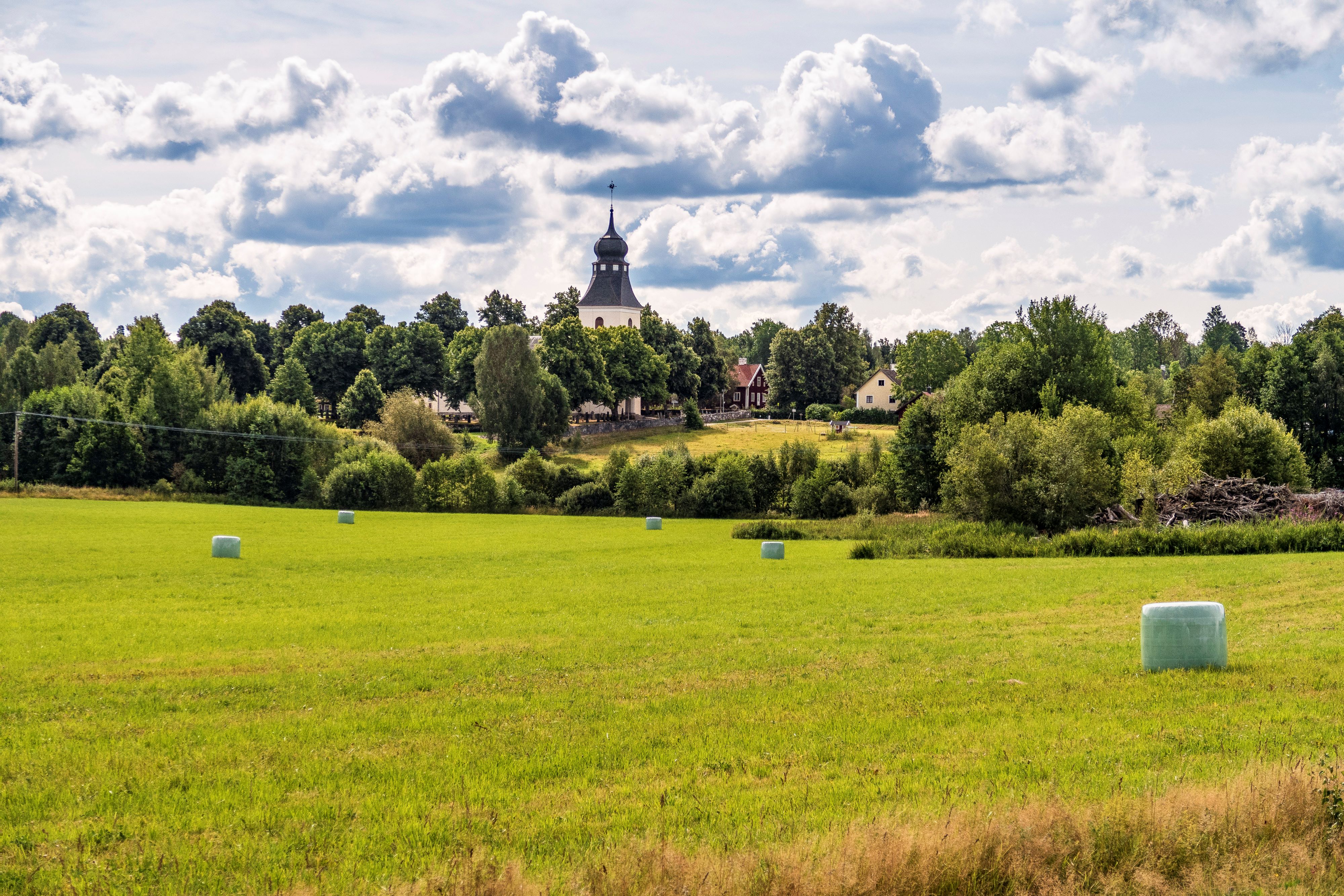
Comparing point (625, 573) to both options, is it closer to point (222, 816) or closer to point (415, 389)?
point (222, 816)

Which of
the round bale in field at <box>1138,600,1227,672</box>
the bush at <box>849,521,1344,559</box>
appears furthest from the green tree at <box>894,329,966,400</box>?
the round bale in field at <box>1138,600,1227,672</box>

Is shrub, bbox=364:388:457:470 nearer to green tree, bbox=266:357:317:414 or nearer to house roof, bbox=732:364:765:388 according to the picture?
green tree, bbox=266:357:317:414

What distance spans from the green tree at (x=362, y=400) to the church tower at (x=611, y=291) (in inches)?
2139

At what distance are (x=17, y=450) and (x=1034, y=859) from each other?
9207cm

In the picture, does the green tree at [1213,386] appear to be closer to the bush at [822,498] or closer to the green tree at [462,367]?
the bush at [822,498]

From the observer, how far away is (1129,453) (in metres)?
60.6

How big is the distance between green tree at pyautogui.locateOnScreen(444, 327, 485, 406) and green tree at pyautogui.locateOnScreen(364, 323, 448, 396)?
6.65 feet

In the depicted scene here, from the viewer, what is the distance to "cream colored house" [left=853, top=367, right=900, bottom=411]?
158 metres

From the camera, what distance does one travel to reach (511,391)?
104 metres

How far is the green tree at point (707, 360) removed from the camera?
158m

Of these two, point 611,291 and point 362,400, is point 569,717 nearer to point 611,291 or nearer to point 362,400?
point 362,400

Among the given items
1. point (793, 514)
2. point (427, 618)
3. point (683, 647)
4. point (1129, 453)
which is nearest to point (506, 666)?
point (683, 647)

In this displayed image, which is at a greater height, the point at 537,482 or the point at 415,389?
the point at 415,389

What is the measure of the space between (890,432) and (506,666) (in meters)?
113
